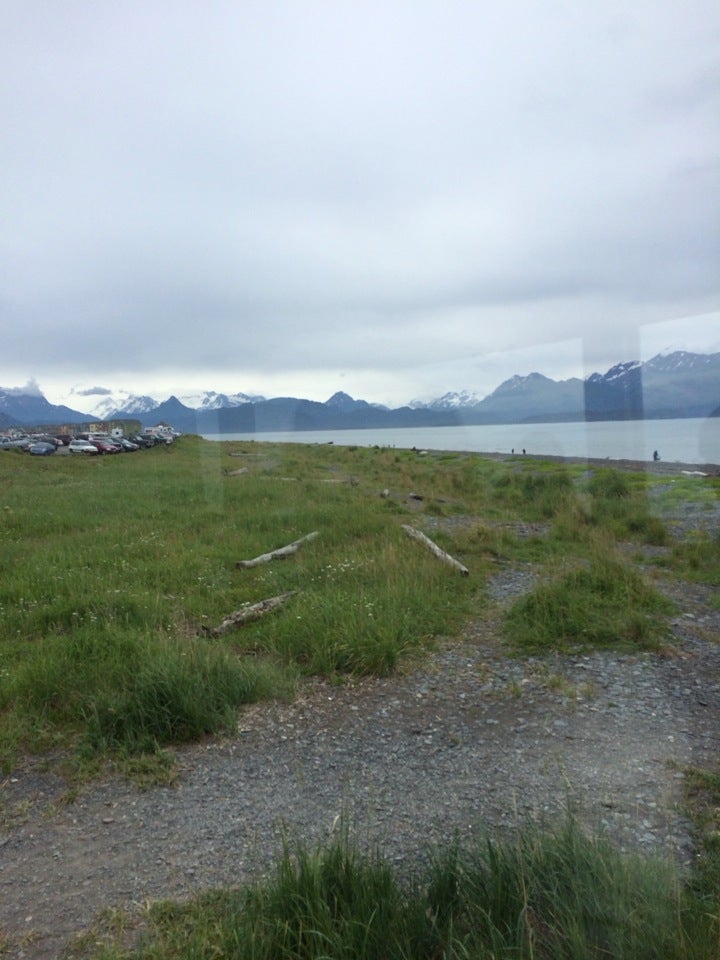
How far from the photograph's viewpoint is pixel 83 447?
53344 mm

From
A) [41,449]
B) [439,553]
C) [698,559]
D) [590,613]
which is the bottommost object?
[698,559]

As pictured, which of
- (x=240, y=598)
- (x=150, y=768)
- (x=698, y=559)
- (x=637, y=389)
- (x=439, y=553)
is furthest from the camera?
(x=637, y=389)

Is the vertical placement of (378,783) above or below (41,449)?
below

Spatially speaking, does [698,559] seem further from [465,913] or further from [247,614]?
[465,913]

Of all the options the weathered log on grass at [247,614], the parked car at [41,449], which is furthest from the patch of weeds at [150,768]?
the parked car at [41,449]

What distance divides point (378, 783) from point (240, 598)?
14.4ft

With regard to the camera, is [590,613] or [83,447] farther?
[83,447]

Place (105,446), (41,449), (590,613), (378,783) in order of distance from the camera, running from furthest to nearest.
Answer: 1. (105,446)
2. (41,449)
3. (590,613)
4. (378,783)

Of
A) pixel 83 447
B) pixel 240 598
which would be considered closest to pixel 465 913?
pixel 240 598

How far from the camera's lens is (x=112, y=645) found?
235 inches

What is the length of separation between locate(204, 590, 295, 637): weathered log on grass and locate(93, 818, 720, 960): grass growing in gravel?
409 centimetres

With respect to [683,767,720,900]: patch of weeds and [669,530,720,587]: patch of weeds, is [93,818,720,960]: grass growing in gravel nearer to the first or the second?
[683,767,720,900]: patch of weeds

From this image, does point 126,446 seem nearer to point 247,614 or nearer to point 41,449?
point 41,449

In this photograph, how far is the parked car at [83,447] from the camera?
52344mm
